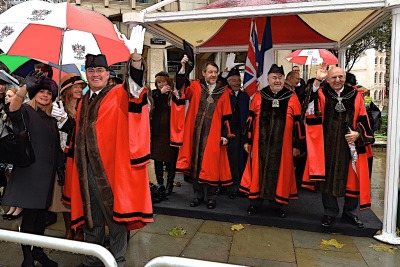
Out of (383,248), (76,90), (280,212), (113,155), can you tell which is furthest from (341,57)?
(113,155)

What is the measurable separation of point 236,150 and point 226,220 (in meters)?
1.21

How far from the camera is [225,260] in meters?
3.66

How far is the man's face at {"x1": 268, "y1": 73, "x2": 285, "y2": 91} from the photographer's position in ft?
14.8

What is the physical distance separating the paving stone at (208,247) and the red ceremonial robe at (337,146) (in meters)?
1.34

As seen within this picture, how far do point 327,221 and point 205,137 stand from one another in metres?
1.94

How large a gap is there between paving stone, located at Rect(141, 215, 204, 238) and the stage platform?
0.38 ft

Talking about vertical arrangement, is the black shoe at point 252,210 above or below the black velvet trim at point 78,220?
below

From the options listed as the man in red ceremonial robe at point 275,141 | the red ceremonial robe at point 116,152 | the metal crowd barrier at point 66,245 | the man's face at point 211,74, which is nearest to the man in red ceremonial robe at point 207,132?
the man's face at point 211,74

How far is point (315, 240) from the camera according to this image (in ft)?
13.7

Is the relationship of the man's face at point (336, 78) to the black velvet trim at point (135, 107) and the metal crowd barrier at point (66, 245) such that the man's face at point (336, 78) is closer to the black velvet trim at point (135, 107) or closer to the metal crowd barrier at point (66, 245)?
the black velvet trim at point (135, 107)

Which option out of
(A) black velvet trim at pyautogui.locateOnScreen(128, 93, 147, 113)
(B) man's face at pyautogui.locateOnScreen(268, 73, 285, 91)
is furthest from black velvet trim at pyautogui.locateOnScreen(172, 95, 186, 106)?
(A) black velvet trim at pyautogui.locateOnScreen(128, 93, 147, 113)

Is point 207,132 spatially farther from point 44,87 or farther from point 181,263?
point 181,263

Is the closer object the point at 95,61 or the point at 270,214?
the point at 95,61

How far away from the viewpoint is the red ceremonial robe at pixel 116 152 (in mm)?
2859
